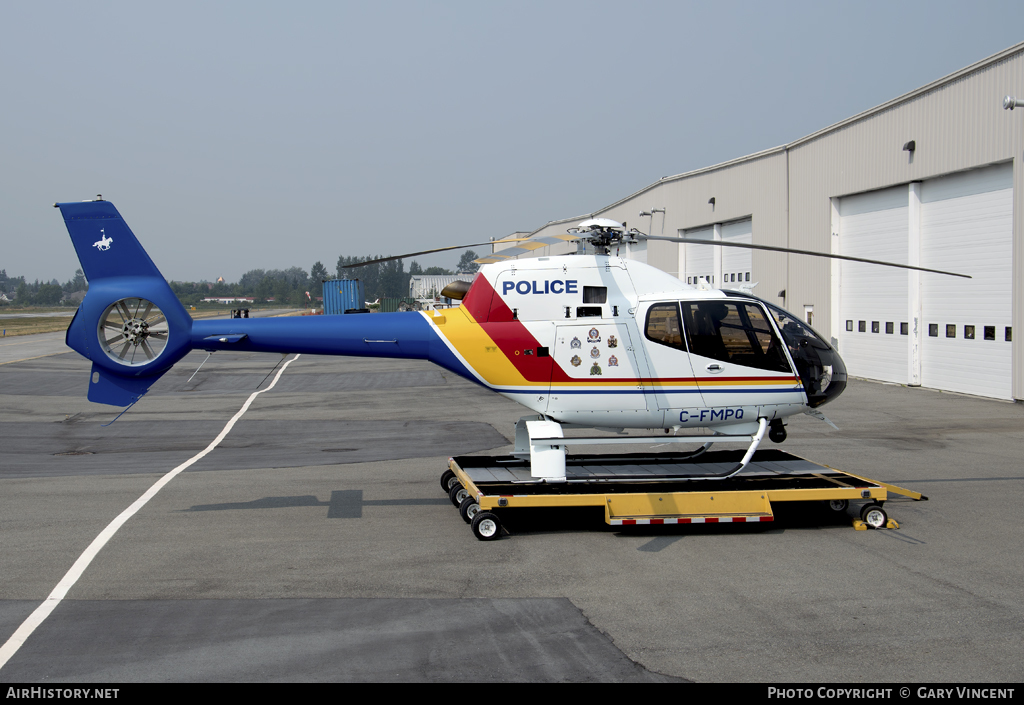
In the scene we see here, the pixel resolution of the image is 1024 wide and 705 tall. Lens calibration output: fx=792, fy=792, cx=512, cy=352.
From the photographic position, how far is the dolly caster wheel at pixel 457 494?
10.3 m

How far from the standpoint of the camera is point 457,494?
1043cm

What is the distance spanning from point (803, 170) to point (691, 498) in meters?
24.6

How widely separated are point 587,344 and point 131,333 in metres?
5.72

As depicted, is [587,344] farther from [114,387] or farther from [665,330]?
[114,387]

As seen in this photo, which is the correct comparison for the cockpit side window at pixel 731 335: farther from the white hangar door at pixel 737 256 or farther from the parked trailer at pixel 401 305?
→ the parked trailer at pixel 401 305

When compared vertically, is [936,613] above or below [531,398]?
below

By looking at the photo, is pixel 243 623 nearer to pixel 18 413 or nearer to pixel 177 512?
pixel 177 512

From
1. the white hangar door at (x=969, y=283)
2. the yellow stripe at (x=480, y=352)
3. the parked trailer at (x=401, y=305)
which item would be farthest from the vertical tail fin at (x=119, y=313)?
the parked trailer at (x=401, y=305)

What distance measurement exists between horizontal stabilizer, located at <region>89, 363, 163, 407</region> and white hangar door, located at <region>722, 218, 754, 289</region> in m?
28.7

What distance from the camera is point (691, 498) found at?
29.8 feet

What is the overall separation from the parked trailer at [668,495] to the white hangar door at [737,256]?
25.9 meters

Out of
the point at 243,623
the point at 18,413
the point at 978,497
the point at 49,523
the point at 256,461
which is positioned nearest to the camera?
the point at 243,623

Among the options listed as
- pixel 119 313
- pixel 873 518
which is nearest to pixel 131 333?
pixel 119 313

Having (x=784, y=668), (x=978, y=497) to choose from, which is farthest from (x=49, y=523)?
(x=978, y=497)
